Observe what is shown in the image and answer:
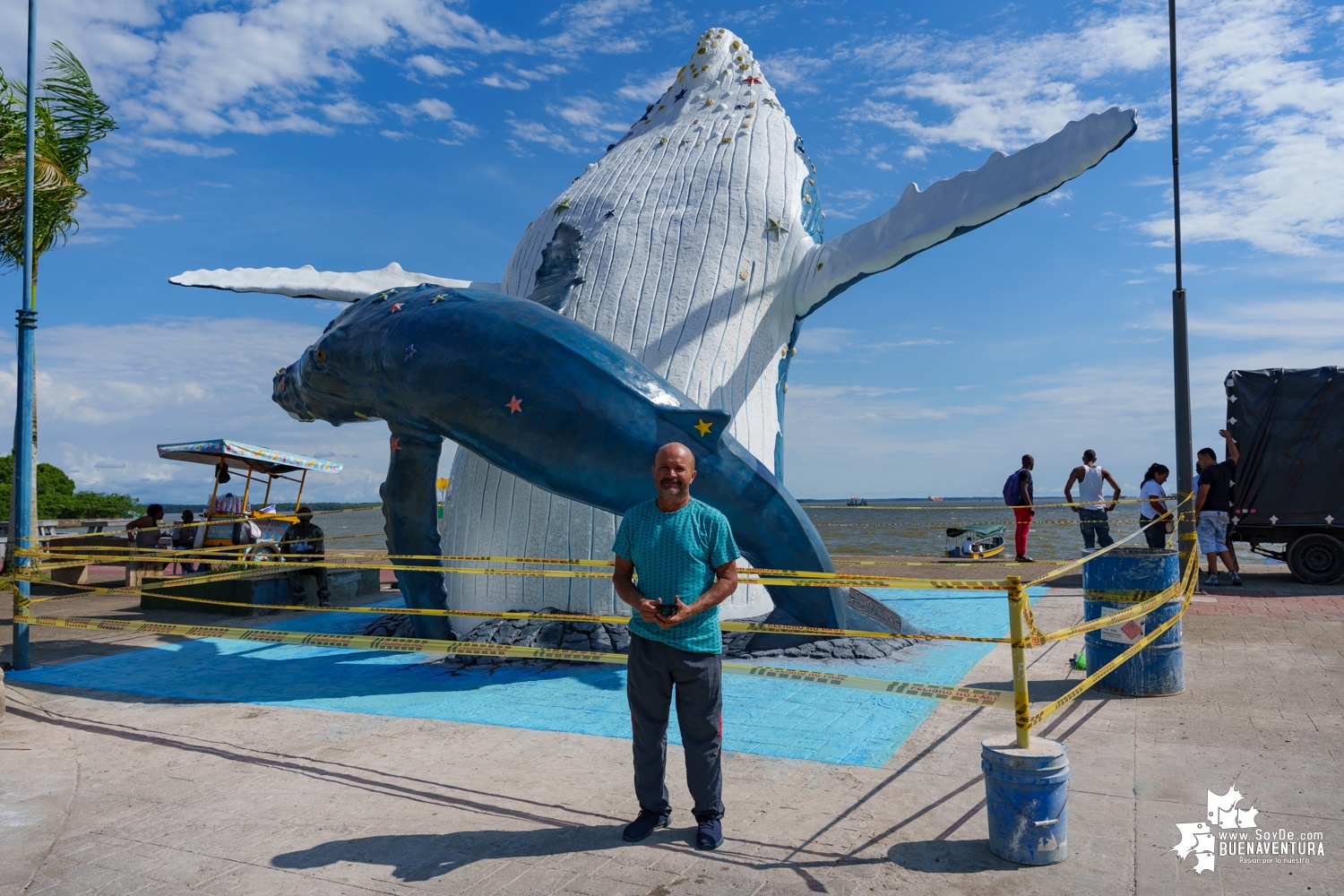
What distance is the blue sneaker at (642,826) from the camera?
3.73 m

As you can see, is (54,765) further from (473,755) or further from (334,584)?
(334,584)

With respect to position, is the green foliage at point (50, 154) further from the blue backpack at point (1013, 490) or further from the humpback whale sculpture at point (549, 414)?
the blue backpack at point (1013, 490)

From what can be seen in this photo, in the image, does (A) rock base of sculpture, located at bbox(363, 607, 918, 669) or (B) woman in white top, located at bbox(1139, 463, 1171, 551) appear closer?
(A) rock base of sculpture, located at bbox(363, 607, 918, 669)

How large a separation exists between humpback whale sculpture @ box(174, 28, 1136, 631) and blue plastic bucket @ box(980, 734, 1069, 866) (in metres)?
4.64

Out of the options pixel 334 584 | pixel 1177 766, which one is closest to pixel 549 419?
pixel 1177 766

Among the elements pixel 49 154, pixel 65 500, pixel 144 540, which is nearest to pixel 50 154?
pixel 49 154

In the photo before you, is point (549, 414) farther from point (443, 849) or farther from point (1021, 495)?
point (1021, 495)

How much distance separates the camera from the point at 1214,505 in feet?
38.6

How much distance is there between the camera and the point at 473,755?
16.5 ft

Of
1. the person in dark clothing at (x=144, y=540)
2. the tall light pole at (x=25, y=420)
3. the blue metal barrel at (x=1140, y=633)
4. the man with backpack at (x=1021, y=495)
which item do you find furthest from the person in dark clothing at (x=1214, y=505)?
the person in dark clothing at (x=144, y=540)

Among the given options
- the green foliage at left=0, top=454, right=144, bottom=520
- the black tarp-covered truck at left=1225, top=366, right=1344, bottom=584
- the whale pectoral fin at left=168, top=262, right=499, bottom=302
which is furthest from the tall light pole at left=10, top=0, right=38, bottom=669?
the green foliage at left=0, top=454, right=144, bottom=520

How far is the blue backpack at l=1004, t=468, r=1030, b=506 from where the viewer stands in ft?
45.5

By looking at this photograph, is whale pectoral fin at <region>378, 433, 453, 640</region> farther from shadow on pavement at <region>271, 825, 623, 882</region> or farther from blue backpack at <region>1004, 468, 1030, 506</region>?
blue backpack at <region>1004, 468, 1030, 506</region>

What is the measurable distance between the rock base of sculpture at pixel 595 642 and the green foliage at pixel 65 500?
43571 mm
